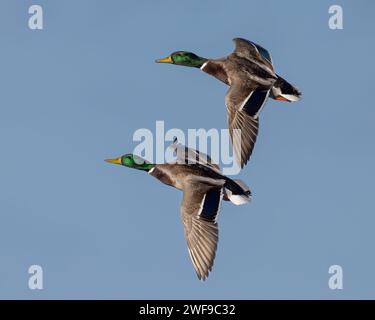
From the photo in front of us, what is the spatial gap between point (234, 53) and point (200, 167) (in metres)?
2.69

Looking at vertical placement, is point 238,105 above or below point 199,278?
above

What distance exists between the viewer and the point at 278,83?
53.5m

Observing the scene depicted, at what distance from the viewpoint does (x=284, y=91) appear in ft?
176

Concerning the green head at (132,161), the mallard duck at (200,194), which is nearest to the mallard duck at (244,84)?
the mallard duck at (200,194)

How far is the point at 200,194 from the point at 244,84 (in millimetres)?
2423

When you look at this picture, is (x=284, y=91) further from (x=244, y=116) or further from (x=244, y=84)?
(x=244, y=116)

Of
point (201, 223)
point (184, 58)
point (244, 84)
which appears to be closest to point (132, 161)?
point (184, 58)

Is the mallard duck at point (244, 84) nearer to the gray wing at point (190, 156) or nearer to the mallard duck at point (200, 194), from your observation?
the mallard duck at point (200, 194)

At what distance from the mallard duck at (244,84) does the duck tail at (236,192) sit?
1.59 feet

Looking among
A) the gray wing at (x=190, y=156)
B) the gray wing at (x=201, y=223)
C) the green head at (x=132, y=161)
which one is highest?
the green head at (x=132, y=161)

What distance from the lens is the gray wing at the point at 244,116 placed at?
52156mm

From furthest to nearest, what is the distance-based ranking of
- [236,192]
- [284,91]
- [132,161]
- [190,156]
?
1. [132,161]
2. [284,91]
3. [190,156]
4. [236,192]
